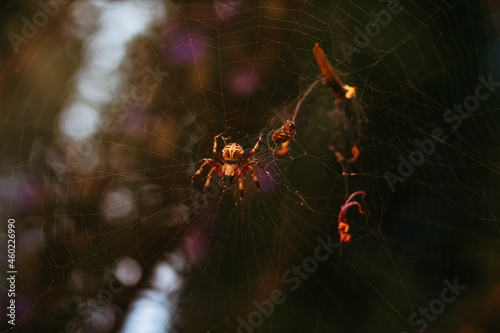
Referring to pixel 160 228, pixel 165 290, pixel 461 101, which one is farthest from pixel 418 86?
pixel 165 290

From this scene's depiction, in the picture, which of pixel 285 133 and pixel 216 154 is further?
pixel 216 154

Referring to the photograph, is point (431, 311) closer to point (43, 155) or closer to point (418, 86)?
point (418, 86)

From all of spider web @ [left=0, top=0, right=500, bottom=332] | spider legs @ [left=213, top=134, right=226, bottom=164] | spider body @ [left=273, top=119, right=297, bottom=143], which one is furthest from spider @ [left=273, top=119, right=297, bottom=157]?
spider legs @ [left=213, top=134, right=226, bottom=164]

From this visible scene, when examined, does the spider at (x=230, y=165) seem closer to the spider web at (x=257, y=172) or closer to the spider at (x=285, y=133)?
the spider web at (x=257, y=172)

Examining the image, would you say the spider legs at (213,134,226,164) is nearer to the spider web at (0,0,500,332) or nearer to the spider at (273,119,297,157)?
the spider web at (0,0,500,332)

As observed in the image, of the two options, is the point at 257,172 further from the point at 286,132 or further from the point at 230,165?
the point at 286,132

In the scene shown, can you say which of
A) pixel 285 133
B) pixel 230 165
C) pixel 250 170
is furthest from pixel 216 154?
pixel 285 133

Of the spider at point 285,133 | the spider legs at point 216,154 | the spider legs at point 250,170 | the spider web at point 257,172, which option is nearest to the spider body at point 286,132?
the spider at point 285,133
